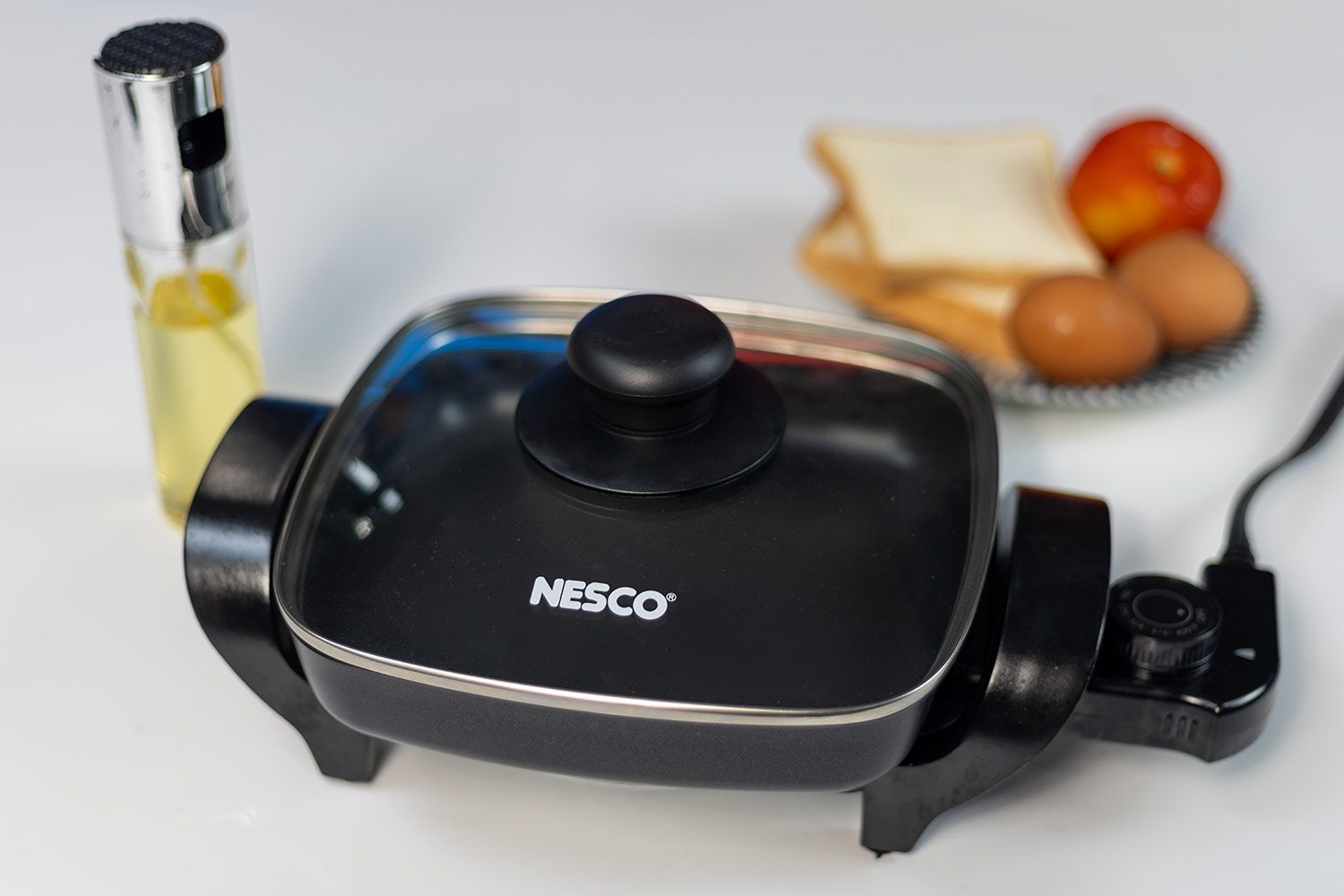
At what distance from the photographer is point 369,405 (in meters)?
0.82

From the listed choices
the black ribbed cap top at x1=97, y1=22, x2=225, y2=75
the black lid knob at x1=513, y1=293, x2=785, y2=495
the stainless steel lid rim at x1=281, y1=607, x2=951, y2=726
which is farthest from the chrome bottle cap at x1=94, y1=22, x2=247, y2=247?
the stainless steel lid rim at x1=281, y1=607, x2=951, y2=726

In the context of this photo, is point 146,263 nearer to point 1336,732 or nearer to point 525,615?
point 525,615

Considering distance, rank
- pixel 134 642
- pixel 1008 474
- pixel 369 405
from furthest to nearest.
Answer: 1. pixel 1008 474
2. pixel 134 642
3. pixel 369 405

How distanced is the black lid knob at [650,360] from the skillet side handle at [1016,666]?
6.9 inches

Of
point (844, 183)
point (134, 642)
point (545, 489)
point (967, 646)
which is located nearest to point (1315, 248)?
point (844, 183)

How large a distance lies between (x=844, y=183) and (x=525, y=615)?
26.7 inches

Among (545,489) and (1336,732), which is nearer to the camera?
(545,489)

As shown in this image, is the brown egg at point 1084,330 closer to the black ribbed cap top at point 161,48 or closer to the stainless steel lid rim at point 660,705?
the stainless steel lid rim at point 660,705

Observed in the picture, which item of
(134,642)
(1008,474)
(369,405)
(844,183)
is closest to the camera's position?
(369,405)

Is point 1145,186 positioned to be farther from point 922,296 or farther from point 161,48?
point 161,48

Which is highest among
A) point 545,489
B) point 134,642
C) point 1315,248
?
point 545,489

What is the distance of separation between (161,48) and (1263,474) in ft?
2.43

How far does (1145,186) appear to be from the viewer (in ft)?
4.07

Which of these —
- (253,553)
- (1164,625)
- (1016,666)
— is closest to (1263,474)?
(1164,625)
